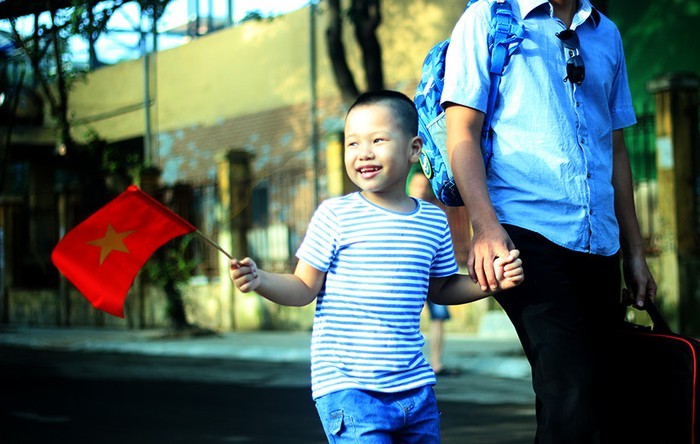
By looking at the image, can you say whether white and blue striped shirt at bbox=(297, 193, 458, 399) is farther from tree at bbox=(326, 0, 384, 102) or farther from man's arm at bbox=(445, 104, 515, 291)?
tree at bbox=(326, 0, 384, 102)

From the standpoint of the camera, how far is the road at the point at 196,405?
7254 millimetres

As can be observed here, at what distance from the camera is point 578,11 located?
354 cm

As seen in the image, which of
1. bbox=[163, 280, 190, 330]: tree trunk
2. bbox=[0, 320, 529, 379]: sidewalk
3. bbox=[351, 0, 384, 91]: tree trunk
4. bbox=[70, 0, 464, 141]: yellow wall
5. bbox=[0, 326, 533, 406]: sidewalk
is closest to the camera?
bbox=[0, 326, 533, 406]: sidewalk

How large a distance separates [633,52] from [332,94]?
6872mm

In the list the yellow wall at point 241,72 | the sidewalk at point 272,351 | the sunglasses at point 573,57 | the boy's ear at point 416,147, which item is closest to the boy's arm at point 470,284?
the boy's ear at point 416,147

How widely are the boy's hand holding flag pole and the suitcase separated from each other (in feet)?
4.48

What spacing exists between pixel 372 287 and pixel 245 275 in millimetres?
A: 370

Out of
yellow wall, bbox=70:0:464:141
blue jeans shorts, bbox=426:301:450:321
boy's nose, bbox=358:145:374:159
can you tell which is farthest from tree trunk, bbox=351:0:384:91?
boy's nose, bbox=358:145:374:159

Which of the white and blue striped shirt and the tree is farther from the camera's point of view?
the tree

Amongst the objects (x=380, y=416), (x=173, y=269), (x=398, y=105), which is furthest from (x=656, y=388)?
(x=173, y=269)

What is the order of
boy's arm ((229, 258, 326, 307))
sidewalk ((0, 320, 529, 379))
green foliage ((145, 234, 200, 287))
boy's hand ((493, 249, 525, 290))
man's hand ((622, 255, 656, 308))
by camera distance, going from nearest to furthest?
boy's hand ((493, 249, 525, 290))
boy's arm ((229, 258, 326, 307))
man's hand ((622, 255, 656, 308))
sidewalk ((0, 320, 529, 379))
green foliage ((145, 234, 200, 287))

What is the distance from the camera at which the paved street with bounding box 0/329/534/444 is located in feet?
24.1

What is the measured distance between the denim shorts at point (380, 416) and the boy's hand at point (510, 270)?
43 cm

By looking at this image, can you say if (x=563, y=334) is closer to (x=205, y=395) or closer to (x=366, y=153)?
(x=366, y=153)
